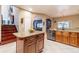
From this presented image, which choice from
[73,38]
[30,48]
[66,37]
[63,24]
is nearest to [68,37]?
[66,37]

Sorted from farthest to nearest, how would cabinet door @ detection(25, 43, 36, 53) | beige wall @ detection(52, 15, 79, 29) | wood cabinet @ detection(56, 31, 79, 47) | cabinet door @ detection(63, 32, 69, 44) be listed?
beige wall @ detection(52, 15, 79, 29) → cabinet door @ detection(63, 32, 69, 44) → wood cabinet @ detection(56, 31, 79, 47) → cabinet door @ detection(25, 43, 36, 53)

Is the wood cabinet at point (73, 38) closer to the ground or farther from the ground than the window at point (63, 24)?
closer to the ground

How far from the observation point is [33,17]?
5367 mm

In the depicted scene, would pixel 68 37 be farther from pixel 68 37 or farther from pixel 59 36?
pixel 59 36

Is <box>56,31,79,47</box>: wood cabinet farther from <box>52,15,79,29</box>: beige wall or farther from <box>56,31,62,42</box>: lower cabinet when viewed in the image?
<box>52,15,79,29</box>: beige wall

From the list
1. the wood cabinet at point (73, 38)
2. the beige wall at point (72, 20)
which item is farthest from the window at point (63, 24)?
the wood cabinet at point (73, 38)

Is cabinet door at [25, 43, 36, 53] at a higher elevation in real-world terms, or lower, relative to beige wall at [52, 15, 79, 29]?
lower

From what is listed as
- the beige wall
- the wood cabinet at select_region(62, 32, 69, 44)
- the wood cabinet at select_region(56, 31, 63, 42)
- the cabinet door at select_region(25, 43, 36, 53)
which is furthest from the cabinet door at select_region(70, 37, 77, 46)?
the cabinet door at select_region(25, 43, 36, 53)

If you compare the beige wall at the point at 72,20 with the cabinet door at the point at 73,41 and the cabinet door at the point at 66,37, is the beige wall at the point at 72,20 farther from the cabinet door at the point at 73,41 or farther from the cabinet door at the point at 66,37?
the cabinet door at the point at 73,41

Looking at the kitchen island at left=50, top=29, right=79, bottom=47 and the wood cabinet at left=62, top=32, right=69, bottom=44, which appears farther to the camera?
the wood cabinet at left=62, top=32, right=69, bottom=44

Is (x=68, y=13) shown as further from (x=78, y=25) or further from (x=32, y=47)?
(x=32, y=47)

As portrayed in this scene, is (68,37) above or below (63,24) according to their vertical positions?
below

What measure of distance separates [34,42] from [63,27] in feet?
12.2
